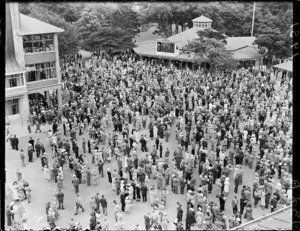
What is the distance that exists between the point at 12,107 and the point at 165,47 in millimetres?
24897

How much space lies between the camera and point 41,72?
27875 millimetres

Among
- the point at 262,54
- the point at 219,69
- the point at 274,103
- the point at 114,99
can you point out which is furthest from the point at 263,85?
the point at 262,54

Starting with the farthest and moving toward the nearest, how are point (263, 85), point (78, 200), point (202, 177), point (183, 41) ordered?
point (183, 41) < point (263, 85) < point (202, 177) < point (78, 200)

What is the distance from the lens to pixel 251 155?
1938 centimetres

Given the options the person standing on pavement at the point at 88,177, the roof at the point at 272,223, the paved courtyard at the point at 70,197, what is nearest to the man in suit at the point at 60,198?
the paved courtyard at the point at 70,197

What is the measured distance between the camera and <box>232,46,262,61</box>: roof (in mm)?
43594

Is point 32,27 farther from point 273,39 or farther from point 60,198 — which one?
point 273,39

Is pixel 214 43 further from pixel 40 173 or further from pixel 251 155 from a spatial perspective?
pixel 40 173

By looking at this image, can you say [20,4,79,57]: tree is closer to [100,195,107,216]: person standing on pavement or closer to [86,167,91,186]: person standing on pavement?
[86,167,91,186]: person standing on pavement

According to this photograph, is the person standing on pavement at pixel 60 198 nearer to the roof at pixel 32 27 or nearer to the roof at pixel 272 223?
A: the roof at pixel 272 223

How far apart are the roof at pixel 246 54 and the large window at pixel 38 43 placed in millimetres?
21721

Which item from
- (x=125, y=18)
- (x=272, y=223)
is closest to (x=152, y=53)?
(x=125, y=18)

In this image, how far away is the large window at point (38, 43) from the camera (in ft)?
88.2

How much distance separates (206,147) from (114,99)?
376 inches
